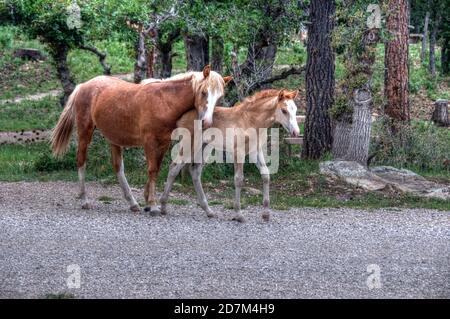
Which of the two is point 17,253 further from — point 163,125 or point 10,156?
point 10,156

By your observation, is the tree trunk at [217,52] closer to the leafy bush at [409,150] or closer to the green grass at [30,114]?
the leafy bush at [409,150]

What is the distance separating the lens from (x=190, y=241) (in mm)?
9766

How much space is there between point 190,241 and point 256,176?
184 inches

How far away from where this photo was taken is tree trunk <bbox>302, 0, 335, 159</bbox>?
599 inches

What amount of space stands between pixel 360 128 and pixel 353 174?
0.95 m

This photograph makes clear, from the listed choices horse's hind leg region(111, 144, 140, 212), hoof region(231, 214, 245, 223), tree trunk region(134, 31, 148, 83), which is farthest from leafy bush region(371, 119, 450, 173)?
horse's hind leg region(111, 144, 140, 212)

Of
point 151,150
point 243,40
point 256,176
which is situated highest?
point 243,40

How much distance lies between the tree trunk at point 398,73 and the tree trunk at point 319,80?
7.03 feet

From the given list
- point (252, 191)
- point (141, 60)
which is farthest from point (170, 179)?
point (141, 60)

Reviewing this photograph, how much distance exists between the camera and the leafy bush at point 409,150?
51.1 feet

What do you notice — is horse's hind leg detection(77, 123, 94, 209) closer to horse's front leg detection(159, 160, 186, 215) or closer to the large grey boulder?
horse's front leg detection(159, 160, 186, 215)

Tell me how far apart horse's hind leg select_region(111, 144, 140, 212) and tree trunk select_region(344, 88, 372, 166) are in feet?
14.1

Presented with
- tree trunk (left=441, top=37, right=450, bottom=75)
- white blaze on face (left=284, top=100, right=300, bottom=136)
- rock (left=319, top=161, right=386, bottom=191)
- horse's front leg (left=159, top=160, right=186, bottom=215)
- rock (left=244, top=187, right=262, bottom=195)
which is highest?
white blaze on face (left=284, top=100, right=300, bottom=136)
